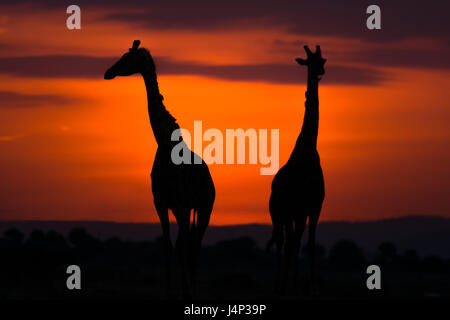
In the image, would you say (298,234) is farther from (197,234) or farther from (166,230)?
(166,230)

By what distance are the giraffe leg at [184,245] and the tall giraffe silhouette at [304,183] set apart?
10.3 ft

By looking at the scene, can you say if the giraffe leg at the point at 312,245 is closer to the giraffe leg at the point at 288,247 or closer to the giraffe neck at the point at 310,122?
the giraffe leg at the point at 288,247

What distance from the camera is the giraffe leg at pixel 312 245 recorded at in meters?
30.6

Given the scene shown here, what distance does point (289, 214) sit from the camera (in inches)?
1256

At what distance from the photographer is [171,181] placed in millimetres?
30109

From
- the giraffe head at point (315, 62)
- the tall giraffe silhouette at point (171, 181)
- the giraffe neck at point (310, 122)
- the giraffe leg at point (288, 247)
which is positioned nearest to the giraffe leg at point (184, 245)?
the tall giraffe silhouette at point (171, 181)

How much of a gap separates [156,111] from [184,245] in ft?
13.0

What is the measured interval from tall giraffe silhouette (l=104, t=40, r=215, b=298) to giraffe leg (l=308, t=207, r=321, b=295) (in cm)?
312

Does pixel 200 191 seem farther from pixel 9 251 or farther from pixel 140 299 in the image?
pixel 9 251

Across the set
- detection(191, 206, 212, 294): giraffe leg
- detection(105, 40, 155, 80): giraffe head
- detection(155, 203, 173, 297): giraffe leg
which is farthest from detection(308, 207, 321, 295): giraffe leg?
detection(105, 40, 155, 80): giraffe head

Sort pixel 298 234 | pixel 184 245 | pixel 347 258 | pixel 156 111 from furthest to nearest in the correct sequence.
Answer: pixel 347 258 → pixel 298 234 → pixel 156 111 → pixel 184 245

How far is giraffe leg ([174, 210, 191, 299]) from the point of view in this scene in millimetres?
29328

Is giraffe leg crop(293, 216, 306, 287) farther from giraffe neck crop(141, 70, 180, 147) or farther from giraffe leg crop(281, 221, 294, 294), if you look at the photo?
giraffe neck crop(141, 70, 180, 147)

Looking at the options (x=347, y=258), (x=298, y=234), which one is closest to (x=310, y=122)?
(x=298, y=234)
